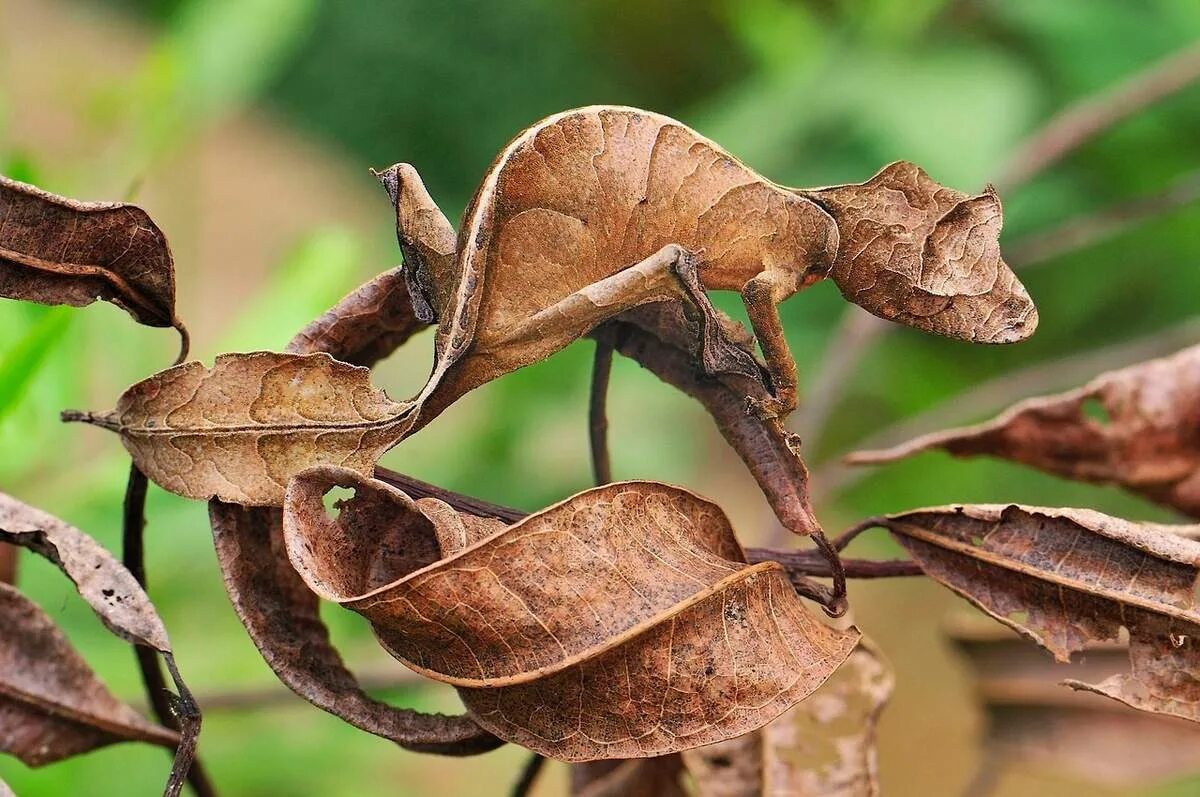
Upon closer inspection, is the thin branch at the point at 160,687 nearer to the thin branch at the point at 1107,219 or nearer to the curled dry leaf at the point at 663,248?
the curled dry leaf at the point at 663,248

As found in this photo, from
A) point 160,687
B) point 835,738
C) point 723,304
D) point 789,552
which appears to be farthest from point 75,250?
point 723,304

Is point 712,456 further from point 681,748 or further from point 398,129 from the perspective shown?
point 681,748

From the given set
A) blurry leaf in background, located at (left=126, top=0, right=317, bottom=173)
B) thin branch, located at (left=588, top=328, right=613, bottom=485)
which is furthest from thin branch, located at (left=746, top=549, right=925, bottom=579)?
blurry leaf in background, located at (left=126, top=0, right=317, bottom=173)

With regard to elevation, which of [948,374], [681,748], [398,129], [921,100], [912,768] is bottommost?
[681,748]

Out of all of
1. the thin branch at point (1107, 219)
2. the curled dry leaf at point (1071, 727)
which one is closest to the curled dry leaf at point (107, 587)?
the curled dry leaf at point (1071, 727)

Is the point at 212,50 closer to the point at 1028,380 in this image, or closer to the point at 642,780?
the point at 1028,380

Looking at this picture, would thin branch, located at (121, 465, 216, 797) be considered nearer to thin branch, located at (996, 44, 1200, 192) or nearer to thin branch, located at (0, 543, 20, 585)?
thin branch, located at (0, 543, 20, 585)

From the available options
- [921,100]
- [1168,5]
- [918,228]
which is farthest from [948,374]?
[918,228]
